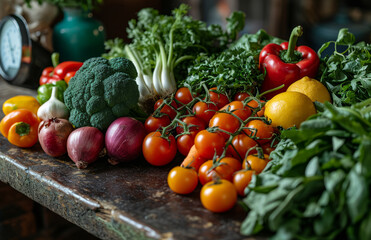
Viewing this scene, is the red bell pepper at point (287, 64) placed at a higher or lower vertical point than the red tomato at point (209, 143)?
higher

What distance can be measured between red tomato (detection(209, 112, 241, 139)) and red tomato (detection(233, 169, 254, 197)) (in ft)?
0.57

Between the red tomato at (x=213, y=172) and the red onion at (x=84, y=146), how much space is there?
37cm

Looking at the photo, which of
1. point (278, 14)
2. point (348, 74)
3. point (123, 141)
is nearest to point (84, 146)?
point (123, 141)

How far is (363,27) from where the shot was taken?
4012 millimetres

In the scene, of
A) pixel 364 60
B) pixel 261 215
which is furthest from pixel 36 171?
pixel 364 60

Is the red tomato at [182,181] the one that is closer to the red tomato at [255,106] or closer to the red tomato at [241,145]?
the red tomato at [241,145]

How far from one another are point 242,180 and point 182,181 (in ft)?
0.51

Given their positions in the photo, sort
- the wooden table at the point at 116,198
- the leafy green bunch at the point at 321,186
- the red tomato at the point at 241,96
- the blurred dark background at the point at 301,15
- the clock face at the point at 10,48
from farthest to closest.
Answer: the blurred dark background at the point at 301,15, the clock face at the point at 10,48, the red tomato at the point at 241,96, the wooden table at the point at 116,198, the leafy green bunch at the point at 321,186

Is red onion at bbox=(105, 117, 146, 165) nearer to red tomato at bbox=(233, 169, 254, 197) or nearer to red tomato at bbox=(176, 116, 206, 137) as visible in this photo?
red tomato at bbox=(176, 116, 206, 137)

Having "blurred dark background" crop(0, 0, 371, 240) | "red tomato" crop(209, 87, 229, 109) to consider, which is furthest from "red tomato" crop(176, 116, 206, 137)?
"blurred dark background" crop(0, 0, 371, 240)

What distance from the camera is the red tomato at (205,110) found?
122cm

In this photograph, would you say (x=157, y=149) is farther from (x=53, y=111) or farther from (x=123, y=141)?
(x=53, y=111)

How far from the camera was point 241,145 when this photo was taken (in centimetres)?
106

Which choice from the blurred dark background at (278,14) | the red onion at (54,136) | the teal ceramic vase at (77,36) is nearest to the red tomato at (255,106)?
the red onion at (54,136)
